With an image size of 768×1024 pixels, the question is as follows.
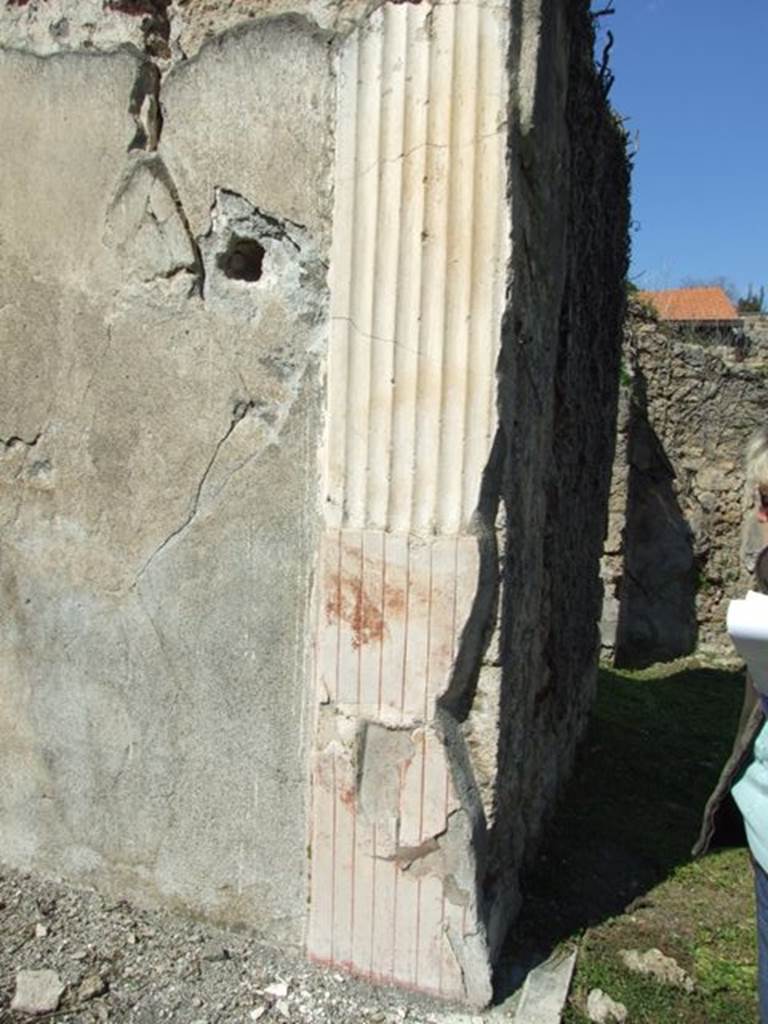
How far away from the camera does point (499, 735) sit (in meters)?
2.11

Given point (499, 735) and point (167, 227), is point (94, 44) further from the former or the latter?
point (499, 735)

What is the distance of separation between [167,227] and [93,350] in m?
0.37

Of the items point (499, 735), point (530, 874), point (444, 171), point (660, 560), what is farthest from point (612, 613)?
point (444, 171)

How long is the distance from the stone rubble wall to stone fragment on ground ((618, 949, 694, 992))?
437cm

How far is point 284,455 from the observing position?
218cm

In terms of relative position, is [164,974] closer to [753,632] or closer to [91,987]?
[91,987]

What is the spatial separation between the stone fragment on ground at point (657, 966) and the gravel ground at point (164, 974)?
1.41ft

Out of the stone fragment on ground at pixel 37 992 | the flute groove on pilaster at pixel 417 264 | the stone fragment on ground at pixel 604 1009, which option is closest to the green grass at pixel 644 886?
the stone fragment on ground at pixel 604 1009

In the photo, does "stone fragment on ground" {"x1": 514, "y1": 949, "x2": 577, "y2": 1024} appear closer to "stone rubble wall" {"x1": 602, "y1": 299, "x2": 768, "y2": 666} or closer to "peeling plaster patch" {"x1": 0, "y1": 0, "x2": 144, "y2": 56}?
"peeling plaster patch" {"x1": 0, "y1": 0, "x2": 144, "y2": 56}

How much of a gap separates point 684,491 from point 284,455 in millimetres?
5327

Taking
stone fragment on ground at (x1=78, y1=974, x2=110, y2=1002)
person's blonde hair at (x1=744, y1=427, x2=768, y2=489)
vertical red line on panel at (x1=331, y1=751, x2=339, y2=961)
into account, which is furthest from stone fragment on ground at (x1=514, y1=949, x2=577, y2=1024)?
person's blonde hair at (x1=744, y1=427, x2=768, y2=489)

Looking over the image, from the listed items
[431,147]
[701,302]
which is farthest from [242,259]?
[701,302]

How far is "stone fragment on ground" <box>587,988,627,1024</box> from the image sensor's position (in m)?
2.07

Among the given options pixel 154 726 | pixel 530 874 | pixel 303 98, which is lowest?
pixel 530 874
